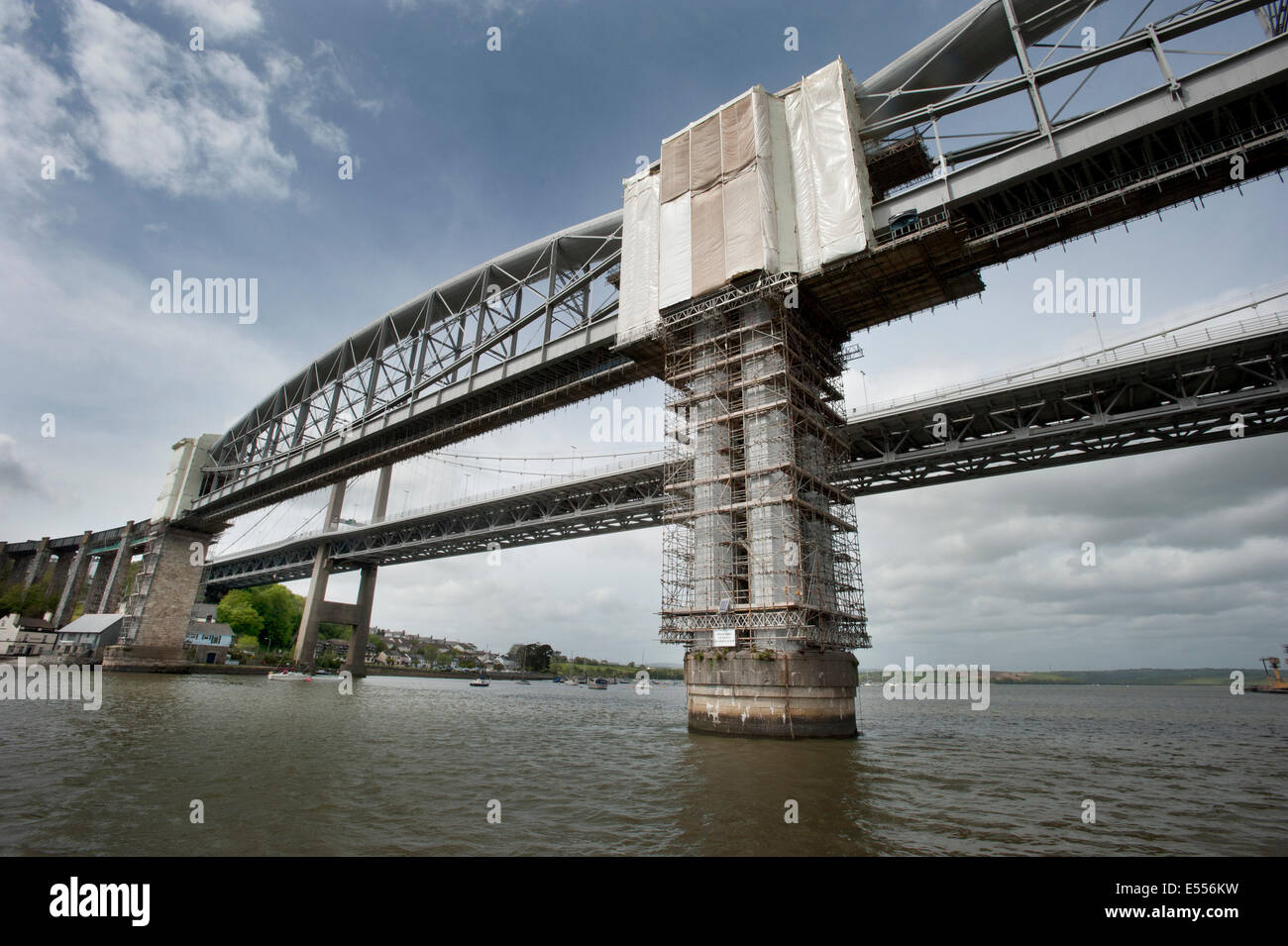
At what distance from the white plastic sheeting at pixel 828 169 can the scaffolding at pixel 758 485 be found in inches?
94.2

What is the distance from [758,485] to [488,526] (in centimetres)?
3956

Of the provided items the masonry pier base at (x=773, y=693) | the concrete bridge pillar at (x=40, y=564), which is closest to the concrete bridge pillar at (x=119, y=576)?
the concrete bridge pillar at (x=40, y=564)

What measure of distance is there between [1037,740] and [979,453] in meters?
14.1

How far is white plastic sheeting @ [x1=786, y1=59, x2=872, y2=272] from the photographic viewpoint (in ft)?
74.0

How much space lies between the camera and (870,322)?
2659cm

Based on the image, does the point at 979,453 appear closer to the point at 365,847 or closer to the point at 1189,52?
the point at 1189,52

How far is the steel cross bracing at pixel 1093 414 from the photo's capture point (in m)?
24.0

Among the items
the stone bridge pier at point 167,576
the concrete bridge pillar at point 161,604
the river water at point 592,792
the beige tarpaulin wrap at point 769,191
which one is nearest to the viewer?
the river water at point 592,792

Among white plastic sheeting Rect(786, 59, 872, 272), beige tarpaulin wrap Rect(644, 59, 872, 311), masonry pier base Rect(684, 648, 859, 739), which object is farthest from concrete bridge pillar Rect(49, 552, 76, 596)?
white plastic sheeting Rect(786, 59, 872, 272)

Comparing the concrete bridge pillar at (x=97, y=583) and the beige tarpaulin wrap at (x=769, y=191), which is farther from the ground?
the beige tarpaulin wrap at (x=769, y=191)

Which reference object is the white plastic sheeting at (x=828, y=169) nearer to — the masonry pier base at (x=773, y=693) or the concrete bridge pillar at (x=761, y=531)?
the concrete bridge pillar at (x=761, y=531)

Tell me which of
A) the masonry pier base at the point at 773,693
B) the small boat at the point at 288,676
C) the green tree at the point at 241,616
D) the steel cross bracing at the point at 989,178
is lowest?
the small boat at the point at 288,676

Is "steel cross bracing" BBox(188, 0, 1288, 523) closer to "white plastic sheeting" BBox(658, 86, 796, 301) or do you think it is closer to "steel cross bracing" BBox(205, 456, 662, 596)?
"white plastic sheeting" BBox(658, 86, 796, 301)
